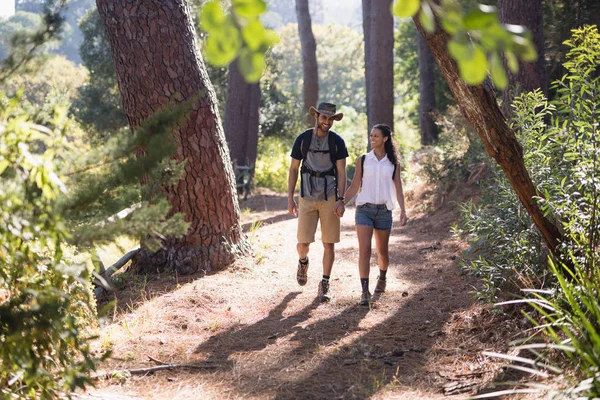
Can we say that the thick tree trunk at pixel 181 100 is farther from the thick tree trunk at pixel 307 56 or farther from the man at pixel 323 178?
the thick tree trunk at pixel 307 56

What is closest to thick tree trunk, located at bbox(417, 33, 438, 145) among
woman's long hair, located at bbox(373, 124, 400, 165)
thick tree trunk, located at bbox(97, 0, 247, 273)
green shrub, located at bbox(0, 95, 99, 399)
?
thick tree trunk, located at bbox(97, 0, 247, 273)

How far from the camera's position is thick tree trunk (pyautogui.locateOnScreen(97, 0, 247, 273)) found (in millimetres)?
7270

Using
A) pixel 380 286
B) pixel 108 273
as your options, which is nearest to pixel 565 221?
pixel 380 286

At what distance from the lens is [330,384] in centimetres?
477

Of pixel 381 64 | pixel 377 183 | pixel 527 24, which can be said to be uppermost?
pixel 381 64

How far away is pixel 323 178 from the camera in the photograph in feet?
23.4

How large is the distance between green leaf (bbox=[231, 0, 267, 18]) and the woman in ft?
17.4

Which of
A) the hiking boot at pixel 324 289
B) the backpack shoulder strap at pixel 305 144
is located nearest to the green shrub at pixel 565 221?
the hiking boot at pixel 324 289

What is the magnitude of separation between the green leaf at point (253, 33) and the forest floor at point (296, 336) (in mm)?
2377

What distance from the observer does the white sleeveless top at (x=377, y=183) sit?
272 inches

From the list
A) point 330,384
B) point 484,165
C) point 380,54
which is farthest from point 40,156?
point 380,54

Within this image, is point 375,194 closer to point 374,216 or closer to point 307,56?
point 374,216

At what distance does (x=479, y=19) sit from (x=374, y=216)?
5426 millimetres

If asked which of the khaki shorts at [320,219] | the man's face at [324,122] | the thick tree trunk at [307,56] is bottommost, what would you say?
the khaki shorts at [320,219]
